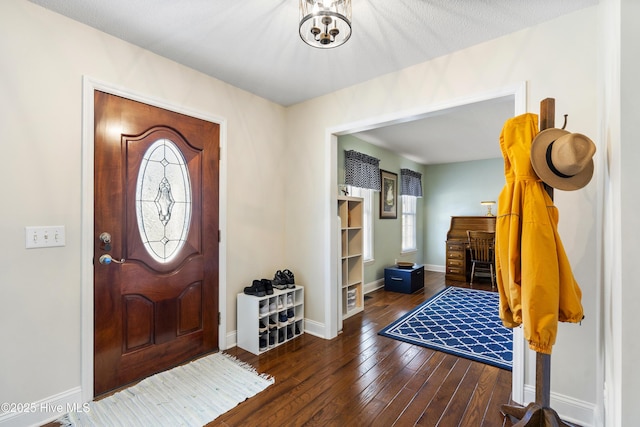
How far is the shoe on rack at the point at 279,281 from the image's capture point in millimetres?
3057

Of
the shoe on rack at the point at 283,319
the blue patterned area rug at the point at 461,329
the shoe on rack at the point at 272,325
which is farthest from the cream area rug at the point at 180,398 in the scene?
the blue patterned area rug at the point at 461,329

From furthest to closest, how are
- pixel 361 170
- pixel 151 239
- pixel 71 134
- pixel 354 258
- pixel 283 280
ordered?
pixel 361 170 → pixel 354 258 → pixel 283 280 → pixel 151 239 → pixel 71 134

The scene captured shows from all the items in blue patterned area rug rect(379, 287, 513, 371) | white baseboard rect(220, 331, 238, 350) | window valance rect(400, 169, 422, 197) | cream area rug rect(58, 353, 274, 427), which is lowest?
blue patterned area rug rect(379, 287, 513, 371)

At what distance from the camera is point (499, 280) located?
62.1 inches

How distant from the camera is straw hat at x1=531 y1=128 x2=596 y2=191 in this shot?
1.35 metres

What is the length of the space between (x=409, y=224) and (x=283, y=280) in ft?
13.9

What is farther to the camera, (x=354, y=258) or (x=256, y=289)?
(x=354, y=258)

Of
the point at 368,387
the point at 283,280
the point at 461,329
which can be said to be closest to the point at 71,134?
the point at 283,280

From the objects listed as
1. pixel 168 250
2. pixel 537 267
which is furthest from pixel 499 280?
pixel 168 250

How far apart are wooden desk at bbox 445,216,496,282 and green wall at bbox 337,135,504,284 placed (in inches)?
21.5

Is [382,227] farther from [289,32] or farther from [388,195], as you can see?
[289,32]

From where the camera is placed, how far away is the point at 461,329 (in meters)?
3.26

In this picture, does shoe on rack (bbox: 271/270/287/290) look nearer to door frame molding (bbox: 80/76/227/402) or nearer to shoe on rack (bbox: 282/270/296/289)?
shoe on rack (bbox: 282/270/296/289)

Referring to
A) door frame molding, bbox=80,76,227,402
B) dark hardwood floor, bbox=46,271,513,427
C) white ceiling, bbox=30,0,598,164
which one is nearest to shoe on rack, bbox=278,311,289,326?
dark hardwood floor, bbox=46,271,513,427
